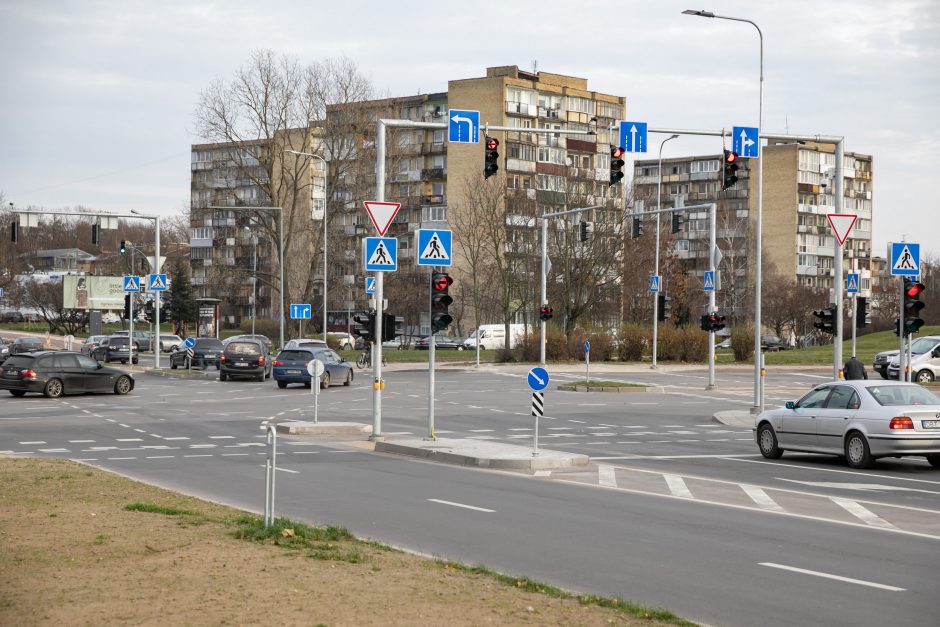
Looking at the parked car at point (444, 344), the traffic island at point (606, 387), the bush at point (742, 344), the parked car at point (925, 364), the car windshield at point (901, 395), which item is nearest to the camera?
the car windshield at point (901, 395)

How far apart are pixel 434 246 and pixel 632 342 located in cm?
4487

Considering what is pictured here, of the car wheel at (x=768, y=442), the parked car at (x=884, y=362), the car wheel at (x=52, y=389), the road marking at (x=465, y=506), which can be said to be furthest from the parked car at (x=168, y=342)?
the road marking at (x=465, y=506)

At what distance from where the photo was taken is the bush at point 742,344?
67.0m

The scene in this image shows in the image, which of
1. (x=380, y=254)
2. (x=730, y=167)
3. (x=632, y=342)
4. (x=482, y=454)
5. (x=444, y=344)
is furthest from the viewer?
(x=444, y=344)

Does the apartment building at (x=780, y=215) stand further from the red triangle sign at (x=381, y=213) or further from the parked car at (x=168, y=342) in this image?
the red triangle sign at (x=381, y=213)

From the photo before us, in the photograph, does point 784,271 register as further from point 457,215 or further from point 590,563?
point 590,563

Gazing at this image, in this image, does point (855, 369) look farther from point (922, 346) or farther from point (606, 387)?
point (922, 346)

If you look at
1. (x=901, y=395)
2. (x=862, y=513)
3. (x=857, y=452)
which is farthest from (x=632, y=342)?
(x=862, y=513)

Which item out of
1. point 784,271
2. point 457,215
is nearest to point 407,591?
point 457,215

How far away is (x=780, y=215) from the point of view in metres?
120

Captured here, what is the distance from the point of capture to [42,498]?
499 inches

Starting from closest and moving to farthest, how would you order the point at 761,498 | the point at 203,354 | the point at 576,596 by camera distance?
the point at 576,596, the point at 761,498, the point at 203,354

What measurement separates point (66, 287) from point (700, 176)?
74.5 metres

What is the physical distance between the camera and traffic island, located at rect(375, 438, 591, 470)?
62.3ft
